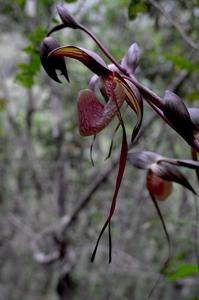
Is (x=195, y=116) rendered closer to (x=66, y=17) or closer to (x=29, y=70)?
(x=66, y=17)

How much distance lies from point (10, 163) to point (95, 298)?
38.3 inches

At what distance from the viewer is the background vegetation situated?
1643mm

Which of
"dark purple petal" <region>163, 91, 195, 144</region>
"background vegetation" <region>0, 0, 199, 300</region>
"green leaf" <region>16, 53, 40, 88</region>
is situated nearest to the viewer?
"dark purple petal" <region>163, 91, 195, 144</region>

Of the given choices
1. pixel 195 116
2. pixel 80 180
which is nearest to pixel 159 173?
pixel 195 116

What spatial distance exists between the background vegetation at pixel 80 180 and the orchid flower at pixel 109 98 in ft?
2.94

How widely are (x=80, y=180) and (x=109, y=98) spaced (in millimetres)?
1954

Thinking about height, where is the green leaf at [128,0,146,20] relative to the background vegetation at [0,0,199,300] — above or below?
above

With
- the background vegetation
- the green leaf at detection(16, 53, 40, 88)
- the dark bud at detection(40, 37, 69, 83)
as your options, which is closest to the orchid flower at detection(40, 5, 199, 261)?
the dark bud at detection(40, 37, 69, 83)

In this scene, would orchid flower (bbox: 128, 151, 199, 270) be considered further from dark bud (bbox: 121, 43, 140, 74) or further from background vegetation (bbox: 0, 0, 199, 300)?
background vegetation (bbox: 0, 0, 199, 300)

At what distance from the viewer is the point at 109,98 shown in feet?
1.05

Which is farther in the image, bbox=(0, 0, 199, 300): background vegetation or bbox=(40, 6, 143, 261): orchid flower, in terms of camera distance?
bbox=(0, 0, 199, 300): background vegetation

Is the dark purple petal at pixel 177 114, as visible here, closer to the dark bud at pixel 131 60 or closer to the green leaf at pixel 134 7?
the dark bud at pixel 131 60

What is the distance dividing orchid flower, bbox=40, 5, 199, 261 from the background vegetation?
897mm

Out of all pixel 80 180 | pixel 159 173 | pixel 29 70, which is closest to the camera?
pixel 159 173
